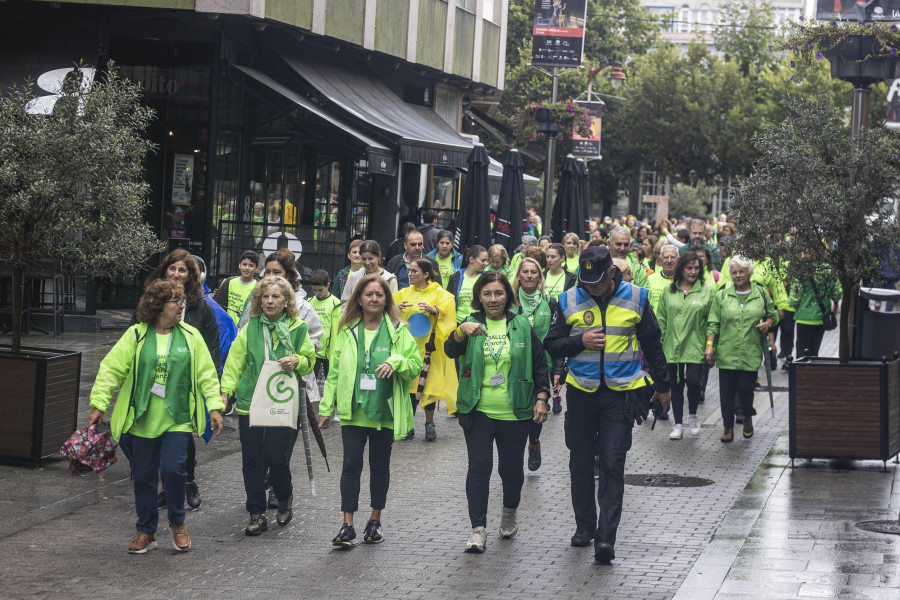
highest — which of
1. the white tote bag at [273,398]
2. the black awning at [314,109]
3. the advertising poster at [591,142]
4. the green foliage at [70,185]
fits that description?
the advertising poster at [591,142]

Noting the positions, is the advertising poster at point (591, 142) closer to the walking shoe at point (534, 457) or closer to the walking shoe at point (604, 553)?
the walking shoe at point (534, 457)

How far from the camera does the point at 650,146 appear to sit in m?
56.1

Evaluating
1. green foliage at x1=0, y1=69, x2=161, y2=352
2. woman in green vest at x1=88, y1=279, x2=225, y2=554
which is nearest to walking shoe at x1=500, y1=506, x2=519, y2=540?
woman in green vest at x1=88, y1=279, x2=225, y2=554

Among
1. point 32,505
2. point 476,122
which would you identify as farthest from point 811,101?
point 476,122

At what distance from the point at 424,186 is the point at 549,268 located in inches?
532

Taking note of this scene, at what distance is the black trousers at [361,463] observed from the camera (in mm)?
7445

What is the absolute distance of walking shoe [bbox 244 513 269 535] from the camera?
7.61 meters

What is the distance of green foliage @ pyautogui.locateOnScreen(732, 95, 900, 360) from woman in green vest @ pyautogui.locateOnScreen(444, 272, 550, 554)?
3.54 metres

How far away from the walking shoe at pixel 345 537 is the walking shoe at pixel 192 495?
133 cm

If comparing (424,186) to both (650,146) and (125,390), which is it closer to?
(125,390)

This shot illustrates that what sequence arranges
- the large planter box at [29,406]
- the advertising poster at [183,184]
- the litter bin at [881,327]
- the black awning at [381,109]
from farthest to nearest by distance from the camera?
1. the black awning at [381,109]
2. the advertising poster at [183,184]
3. the litter bin at [881,327]
4. the large planter box at [29,406]

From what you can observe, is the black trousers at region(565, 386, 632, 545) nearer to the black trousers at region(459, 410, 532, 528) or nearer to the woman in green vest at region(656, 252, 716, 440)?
the black trousers at region(459, 410, 532, 528)

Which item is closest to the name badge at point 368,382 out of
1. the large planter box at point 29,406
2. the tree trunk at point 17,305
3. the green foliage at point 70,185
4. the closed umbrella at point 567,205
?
the large planter box at point 29,406

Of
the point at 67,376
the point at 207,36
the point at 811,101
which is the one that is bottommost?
the point at 67,376
